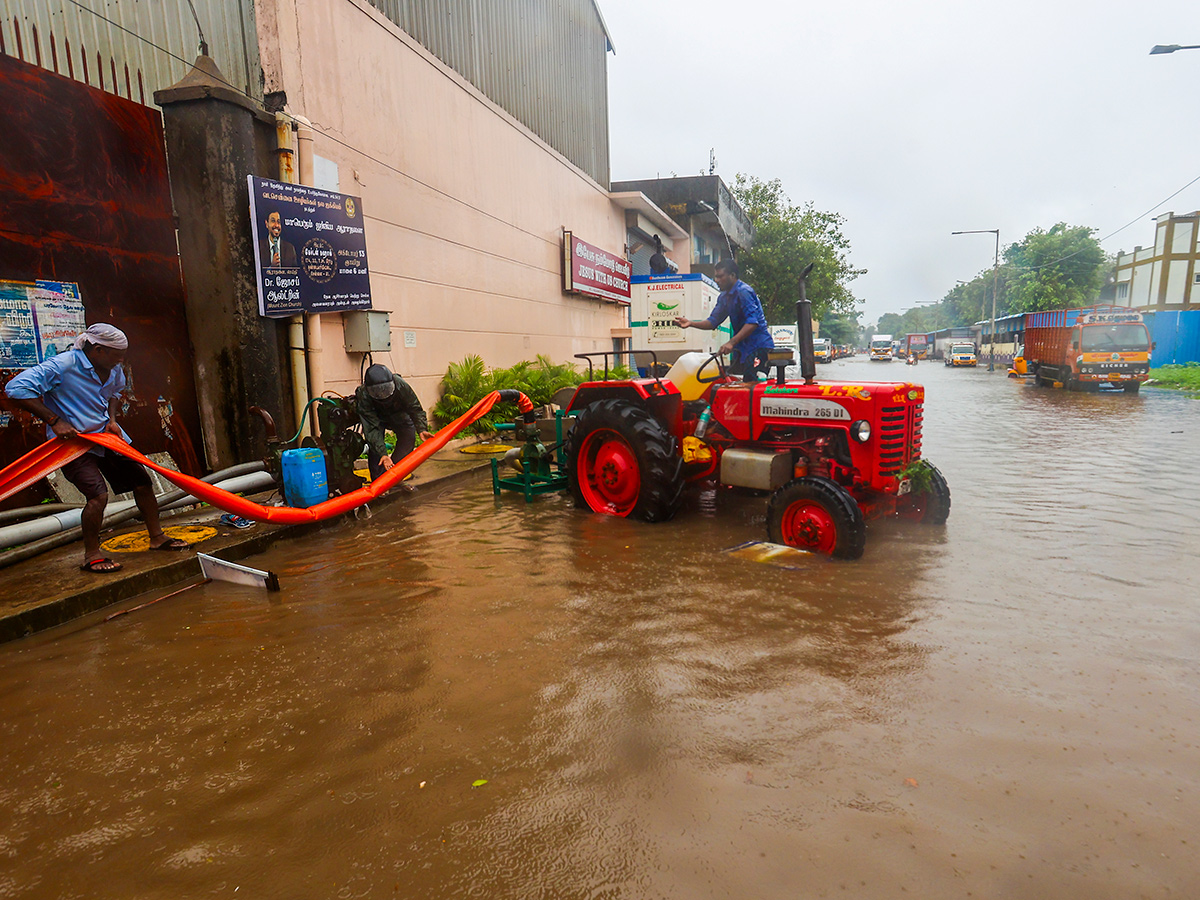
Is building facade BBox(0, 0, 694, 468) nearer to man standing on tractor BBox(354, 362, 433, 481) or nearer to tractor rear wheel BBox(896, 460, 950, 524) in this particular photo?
man standing on tractor BBox(354, 362, 433, 481)

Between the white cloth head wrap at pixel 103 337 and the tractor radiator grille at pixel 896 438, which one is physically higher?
the white cloth head wrap at pixel 103 337

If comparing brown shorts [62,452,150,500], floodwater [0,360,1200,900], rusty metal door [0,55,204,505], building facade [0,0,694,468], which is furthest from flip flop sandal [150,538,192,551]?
building facade [0,0,694,468]

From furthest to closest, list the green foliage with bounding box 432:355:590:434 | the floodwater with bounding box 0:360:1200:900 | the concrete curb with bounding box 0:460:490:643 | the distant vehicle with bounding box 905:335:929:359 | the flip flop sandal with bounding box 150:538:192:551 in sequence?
the distant vehicle with bounding box 905:335:929:359
the green foliage with bounding box 432:355:590:434
the flip flop sandal with bounding box 150:538:192:551
the concrete curb with bounding box 0:460:490:643
the floodwater with bounding box 0:360:1200:900

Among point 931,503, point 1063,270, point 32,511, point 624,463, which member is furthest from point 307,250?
point 1063,270

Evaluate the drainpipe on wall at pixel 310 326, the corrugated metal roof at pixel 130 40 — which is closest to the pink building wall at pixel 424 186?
the drainpipe on wall at pixel 310 326

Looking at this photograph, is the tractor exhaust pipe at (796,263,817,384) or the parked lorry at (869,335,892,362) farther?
the parked lorry at (869,335,892,362)

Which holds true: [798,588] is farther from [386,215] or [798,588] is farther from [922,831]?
[386,215]

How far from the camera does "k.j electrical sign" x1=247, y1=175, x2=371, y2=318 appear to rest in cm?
749

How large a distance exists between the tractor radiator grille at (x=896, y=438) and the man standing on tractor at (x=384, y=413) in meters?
4.22

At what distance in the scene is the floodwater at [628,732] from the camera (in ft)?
7.06

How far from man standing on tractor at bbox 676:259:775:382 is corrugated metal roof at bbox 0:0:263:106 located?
5783 mm

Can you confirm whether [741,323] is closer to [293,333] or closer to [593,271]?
[293,333]

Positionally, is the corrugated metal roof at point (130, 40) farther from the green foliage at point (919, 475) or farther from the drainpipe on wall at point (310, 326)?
the green foliage at point (919, 475)

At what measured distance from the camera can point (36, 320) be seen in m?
5.95
